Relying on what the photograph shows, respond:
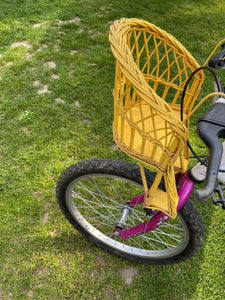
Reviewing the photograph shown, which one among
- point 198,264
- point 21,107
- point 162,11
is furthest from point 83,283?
point 162,11

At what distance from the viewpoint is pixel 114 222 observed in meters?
2.00

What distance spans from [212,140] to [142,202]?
34.7 inches

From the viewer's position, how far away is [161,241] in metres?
1.97

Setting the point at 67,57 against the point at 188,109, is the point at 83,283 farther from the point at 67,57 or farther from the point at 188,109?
the point at 67,57

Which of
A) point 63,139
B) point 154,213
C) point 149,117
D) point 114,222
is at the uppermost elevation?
point 149,117

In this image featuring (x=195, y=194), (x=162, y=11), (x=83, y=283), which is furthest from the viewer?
(x=162, y=11)

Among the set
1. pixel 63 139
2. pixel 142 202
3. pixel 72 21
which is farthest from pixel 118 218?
pixel 72 21

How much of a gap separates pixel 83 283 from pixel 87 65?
254 centimetres

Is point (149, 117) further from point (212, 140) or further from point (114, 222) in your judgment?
point (114, 222)

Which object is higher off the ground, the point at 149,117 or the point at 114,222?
the point at 149,117

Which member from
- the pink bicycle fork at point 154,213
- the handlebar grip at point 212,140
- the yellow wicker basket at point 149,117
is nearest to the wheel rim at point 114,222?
the pink bicycle fork at point 154,213

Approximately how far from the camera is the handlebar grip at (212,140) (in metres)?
0.71

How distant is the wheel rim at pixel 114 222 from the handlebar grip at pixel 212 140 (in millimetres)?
972

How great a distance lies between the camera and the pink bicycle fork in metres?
1.35
